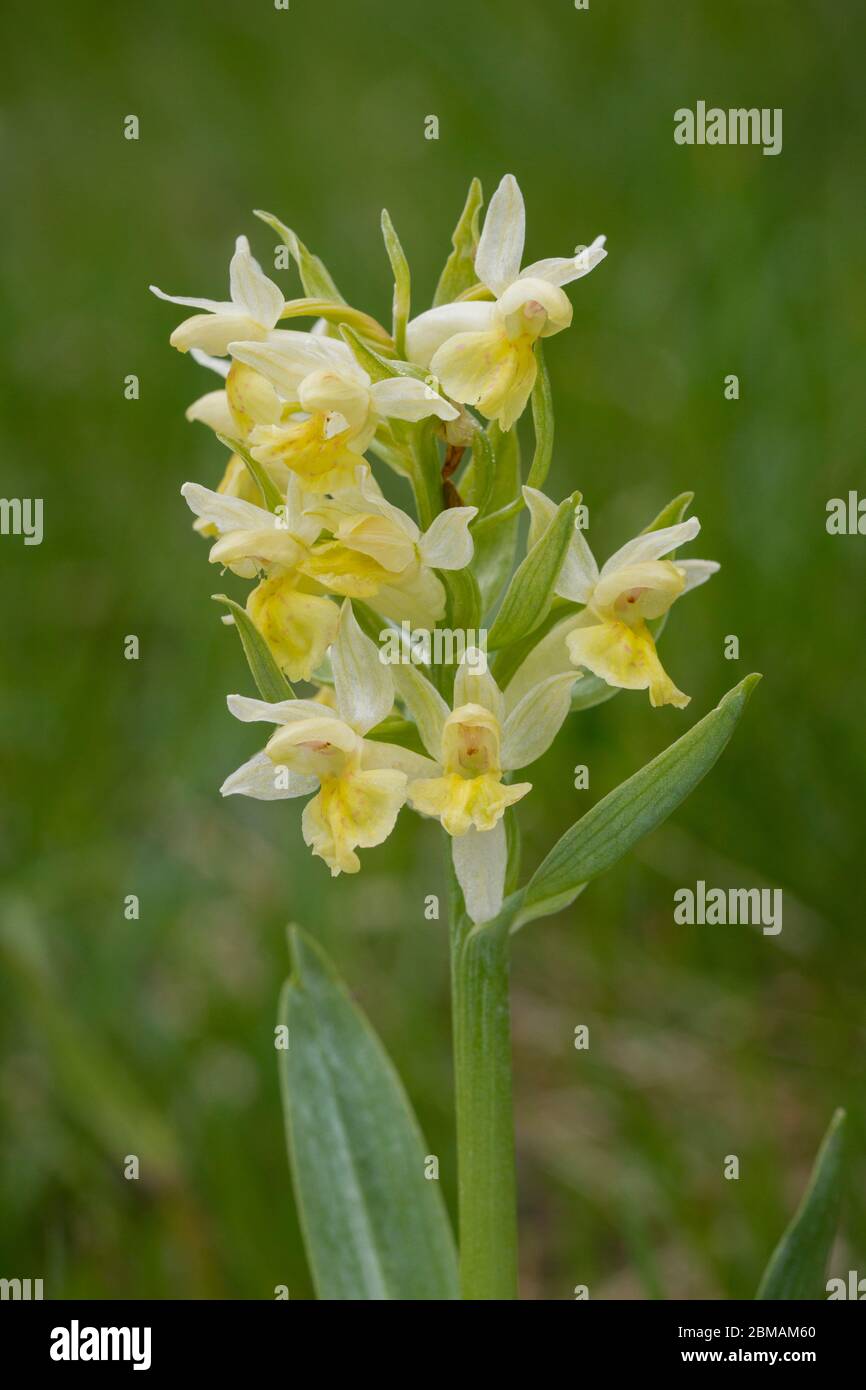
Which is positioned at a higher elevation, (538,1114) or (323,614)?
(323,614)

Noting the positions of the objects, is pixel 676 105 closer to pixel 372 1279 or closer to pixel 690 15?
pixel 690 15

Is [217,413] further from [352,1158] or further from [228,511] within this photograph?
[352,1158]

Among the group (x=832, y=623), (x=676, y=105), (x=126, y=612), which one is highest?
(x=676, y=105)

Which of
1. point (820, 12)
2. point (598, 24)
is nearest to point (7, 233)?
point (598, 24)

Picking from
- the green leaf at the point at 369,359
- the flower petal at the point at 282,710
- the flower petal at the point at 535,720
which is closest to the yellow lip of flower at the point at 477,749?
the flower petal at the point at 535,720

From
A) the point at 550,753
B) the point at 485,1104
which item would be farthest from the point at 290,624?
the point at 550,753

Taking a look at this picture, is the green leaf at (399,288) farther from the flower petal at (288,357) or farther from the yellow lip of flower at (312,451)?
the yellow lip of flower at (312,451)
